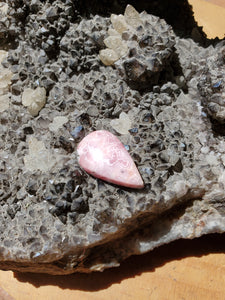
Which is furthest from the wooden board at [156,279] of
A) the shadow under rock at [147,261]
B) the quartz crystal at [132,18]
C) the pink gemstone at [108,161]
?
the quartz crystal at [132,18]

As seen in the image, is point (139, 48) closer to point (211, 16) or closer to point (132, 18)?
point (132, 18)

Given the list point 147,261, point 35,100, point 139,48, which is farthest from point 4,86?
point 147,261

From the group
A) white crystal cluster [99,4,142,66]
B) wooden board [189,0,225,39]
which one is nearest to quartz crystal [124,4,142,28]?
white crystal cluster [99,4,142,66]

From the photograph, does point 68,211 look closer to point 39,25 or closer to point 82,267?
point 82,267

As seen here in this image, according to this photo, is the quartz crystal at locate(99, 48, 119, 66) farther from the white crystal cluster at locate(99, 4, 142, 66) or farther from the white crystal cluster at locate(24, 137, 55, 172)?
the white crystal cluster at locate(24, 137, 55, 172)

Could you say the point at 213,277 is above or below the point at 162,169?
below

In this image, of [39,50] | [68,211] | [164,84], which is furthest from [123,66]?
[68,211]
